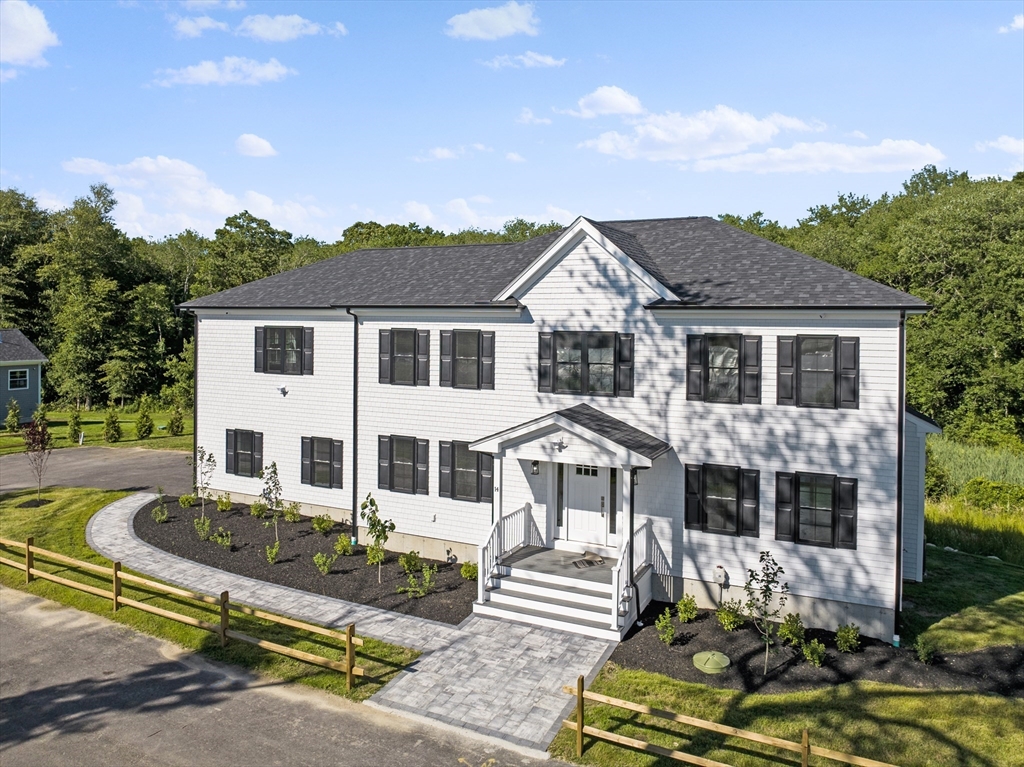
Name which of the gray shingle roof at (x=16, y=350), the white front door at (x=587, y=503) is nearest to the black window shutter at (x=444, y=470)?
the white front door at (x=587, y=503)

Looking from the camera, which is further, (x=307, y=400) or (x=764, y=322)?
(x=307, y=400)

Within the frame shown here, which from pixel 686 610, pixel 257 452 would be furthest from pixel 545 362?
pixel 257 452

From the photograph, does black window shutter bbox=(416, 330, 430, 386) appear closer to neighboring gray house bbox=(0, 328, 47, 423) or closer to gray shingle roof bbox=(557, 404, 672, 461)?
gray shingle roof bbox=(557, 404, 672, 461)

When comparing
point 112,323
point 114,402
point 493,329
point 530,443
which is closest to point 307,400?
point 493,329

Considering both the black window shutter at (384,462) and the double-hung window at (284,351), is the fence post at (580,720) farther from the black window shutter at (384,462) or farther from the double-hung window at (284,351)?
the double-hung window at (284,351)

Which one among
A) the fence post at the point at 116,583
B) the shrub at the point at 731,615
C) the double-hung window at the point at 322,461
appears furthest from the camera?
the double-hung window at the point at 322,461

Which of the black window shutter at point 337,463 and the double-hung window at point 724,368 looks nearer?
the double-hung window at point 724,368

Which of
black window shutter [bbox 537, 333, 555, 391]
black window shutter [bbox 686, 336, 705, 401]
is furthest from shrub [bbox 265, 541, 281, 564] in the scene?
black window shutter [bbox 686, 336, 705, 401]

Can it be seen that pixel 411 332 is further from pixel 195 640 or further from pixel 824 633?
pixel 824 633
